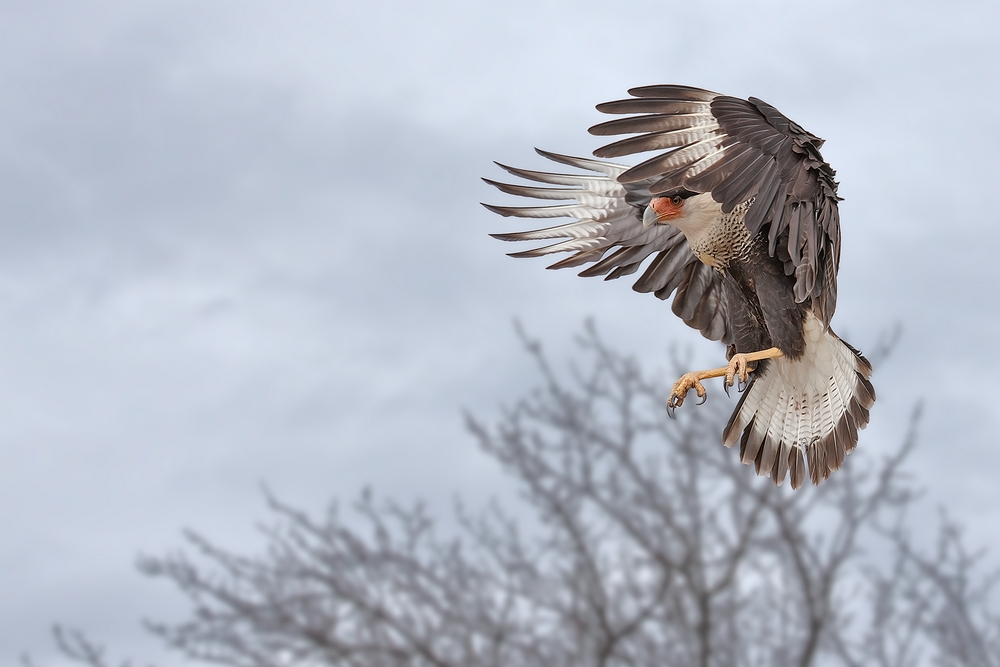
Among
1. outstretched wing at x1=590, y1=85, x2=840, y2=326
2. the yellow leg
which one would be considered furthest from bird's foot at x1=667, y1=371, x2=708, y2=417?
outstretched wing at x1=590, y1=85, x2=840, y2=326

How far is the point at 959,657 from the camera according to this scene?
8.98 m

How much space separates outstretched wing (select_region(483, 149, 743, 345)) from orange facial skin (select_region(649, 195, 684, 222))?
0.28m

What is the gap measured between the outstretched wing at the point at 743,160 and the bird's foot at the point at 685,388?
38 cm

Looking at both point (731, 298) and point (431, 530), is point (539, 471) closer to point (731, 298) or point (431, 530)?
point (431, 530)

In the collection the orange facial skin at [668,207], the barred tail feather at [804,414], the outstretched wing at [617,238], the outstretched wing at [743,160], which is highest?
the outstretched wing at [617,238]

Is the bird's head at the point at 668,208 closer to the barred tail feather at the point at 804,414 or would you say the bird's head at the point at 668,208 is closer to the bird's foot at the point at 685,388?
the bird's foot at the point at 685,388

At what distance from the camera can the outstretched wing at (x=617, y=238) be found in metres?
3.54

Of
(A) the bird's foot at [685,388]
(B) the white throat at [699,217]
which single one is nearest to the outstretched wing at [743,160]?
(B) the white throat at [699,217]

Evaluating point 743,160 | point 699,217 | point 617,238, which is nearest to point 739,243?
point 699,217

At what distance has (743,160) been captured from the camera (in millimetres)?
2811

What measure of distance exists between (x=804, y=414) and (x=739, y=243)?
0.74 metres

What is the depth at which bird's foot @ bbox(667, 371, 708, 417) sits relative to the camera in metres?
3.00

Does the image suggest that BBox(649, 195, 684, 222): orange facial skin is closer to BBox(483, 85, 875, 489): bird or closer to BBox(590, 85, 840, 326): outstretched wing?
BBox(483, 85, 875, 489): bird

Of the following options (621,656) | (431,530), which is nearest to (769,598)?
(621,656)
